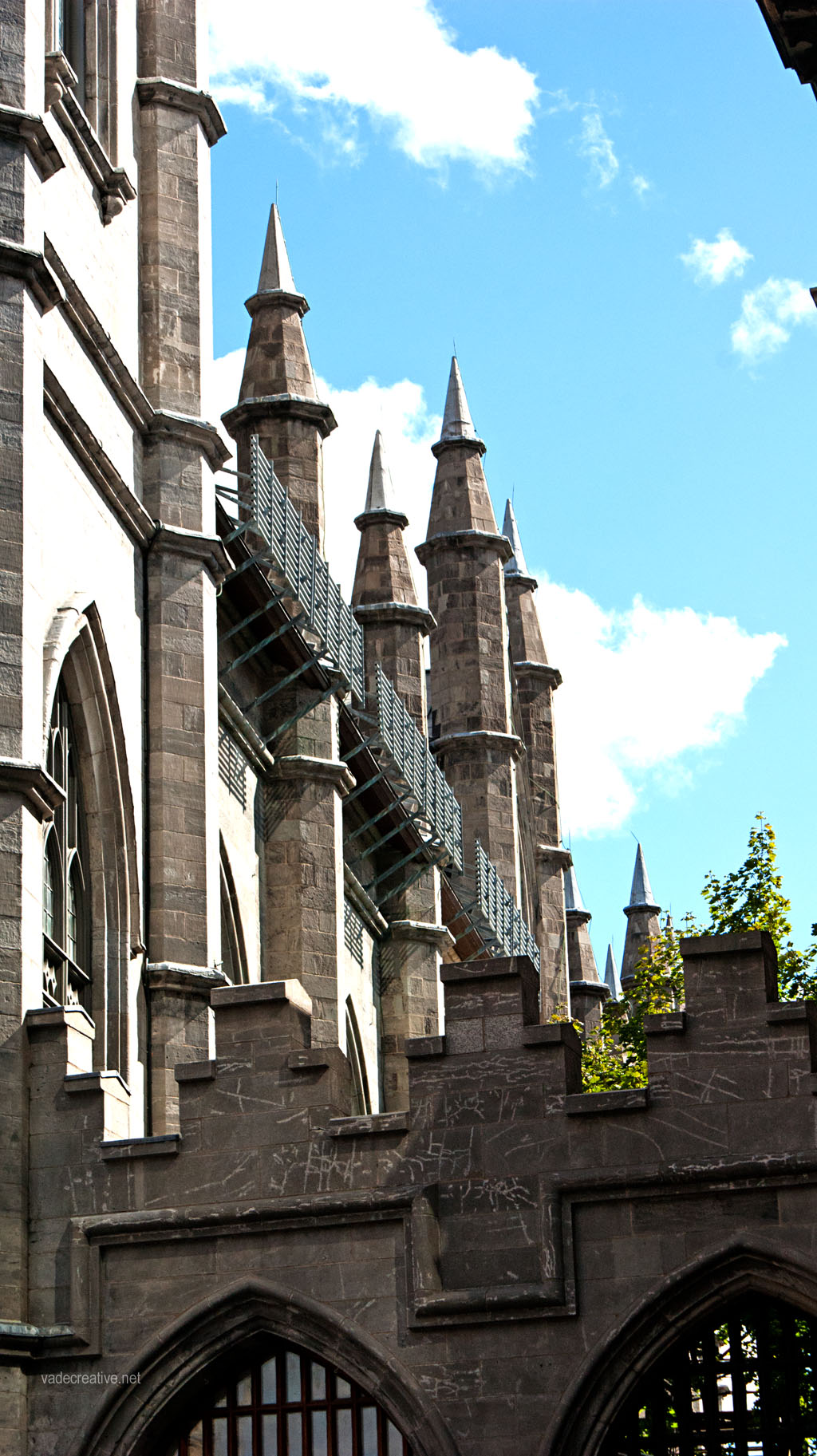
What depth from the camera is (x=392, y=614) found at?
3603 cm

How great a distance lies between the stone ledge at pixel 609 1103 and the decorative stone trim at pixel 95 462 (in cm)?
736

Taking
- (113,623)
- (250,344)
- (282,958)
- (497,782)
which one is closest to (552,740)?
(497,782)

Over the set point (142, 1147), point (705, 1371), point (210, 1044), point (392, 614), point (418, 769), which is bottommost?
point (705, 1371)

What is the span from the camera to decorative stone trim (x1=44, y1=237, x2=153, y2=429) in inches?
733

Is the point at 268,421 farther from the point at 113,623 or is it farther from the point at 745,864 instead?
the point at 113,623

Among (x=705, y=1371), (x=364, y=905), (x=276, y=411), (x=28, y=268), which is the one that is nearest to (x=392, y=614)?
(x=364, y=905)

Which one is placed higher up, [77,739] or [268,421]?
[268,421]

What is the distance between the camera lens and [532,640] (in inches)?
1987

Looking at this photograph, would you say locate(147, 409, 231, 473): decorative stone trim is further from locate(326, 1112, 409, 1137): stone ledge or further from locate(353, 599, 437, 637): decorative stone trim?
locate(353, 599, 437, 637): decorative stone trim

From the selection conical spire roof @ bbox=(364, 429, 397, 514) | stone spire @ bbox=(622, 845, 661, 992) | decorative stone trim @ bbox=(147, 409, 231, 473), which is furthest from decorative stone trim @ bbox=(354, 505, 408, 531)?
stone spire @ bbox=(622, 845, 661, 992)

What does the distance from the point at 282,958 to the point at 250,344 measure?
8.77m

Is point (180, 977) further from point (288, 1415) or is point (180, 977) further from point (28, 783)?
point (288, 1415)

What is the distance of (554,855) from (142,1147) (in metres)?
34.8

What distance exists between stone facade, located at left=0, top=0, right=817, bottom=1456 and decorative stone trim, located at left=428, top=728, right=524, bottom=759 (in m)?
12.7
